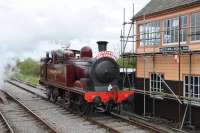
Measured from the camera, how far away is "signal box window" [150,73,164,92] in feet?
47.8

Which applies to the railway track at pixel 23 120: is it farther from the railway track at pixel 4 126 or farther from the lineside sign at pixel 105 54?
the lineside sign at pixel 105 54

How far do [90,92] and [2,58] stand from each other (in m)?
9.13

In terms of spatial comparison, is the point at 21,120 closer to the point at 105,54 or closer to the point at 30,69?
the point at 105,54

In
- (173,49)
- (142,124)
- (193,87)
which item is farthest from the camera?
(173,49)

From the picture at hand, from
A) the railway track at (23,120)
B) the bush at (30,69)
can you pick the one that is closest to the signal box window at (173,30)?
the railway track at (23,120)

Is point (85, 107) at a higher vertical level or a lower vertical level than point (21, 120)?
higher

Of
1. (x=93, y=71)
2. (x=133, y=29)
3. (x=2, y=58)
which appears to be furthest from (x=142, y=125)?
(x=2, y=58)

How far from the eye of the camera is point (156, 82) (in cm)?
1480

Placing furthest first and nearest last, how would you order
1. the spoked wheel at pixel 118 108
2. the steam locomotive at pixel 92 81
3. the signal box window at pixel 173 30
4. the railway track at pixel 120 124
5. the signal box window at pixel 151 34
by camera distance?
the signal box window at pixel 151 34, the spoked wheel at pixel 118 108, the steam locomotive at pixel 92 81, the signal box window at pixel 173 30, the railway track at pixel 120 124

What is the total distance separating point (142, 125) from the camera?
12.2 metres

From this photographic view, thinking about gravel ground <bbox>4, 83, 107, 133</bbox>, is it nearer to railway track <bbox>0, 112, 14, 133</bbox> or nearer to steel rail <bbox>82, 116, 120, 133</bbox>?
steel rail <bbox>82, 116, 120, 133</bbox>

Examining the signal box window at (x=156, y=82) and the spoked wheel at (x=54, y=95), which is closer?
the signal box window at (x=156, y=82)

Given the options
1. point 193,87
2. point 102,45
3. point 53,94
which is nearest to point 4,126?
point 102,45

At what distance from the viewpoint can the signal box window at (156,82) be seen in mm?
14562
